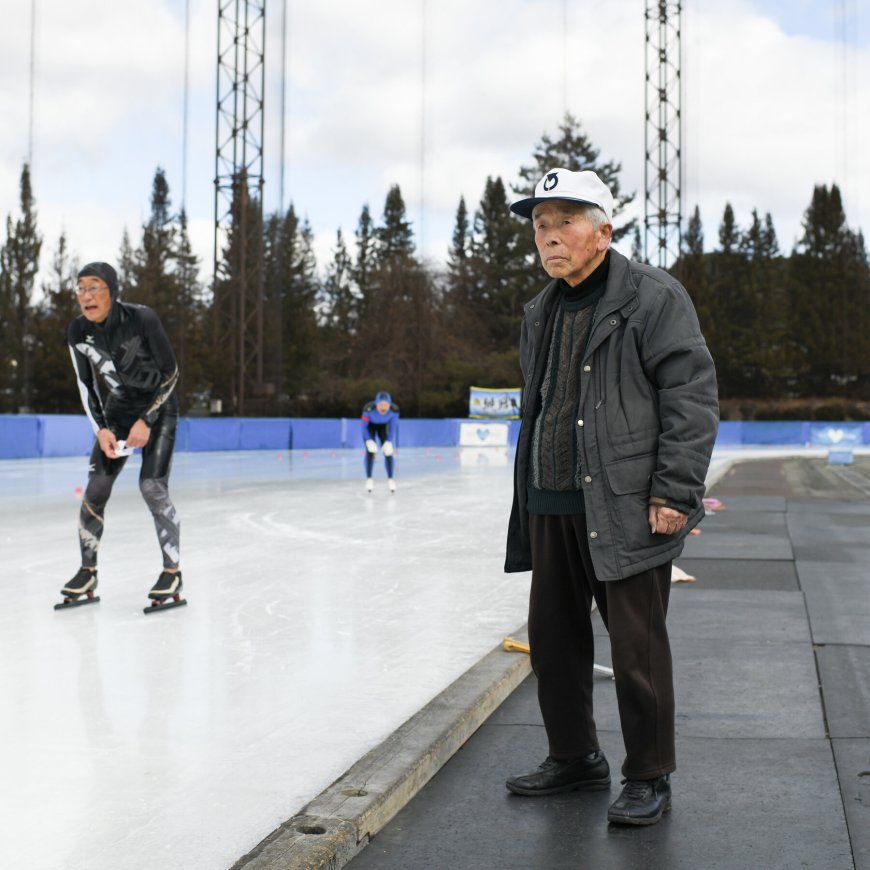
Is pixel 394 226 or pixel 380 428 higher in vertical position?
pixel 394 226

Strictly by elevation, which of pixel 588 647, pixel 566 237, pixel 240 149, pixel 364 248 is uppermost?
pixel 364 248

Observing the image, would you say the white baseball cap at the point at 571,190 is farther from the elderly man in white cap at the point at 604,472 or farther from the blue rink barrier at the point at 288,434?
the blue rink barrier at the point at 288,434

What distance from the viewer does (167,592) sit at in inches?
237

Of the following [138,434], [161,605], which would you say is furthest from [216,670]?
[138,434]

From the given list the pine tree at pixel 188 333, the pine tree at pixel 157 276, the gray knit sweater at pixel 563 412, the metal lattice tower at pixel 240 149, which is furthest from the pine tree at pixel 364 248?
the gray knit sweater at pixel 563 412

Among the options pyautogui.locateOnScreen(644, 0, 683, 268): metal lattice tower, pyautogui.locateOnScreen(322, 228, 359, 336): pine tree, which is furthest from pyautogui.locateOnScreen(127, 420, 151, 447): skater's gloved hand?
pyautogui.locateOnScreen(322, 228, 359, 336): pine tree

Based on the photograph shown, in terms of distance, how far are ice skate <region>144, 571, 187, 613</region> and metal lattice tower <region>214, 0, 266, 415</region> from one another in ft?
99.9

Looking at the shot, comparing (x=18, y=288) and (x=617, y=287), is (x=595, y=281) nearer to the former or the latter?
(x=617, y=287)

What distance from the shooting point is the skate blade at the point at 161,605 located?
5.90 metres

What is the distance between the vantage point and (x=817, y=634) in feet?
18.7

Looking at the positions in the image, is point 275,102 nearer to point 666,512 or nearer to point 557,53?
point 557,53

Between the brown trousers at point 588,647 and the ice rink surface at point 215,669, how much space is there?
679mm

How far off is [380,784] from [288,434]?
30.7 meters

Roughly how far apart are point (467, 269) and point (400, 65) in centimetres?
2724
